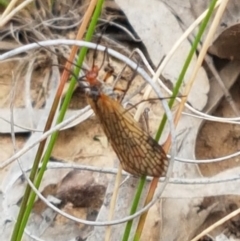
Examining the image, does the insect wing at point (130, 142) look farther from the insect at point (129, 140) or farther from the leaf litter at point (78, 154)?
the leaf litter at point (78, 154)

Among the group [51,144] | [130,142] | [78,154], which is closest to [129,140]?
[130,142]

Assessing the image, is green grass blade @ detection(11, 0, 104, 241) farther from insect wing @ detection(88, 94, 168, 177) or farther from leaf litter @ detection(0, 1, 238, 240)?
Result: leaf litter @ detection(0, 1, 238, 240)

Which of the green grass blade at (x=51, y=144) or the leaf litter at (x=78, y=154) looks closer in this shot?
the green grass blade at (x=51, y=144)

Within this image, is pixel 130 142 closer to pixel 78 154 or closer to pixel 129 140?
pixel 129 140

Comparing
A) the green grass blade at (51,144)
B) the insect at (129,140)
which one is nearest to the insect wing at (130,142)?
the insect at (129,140)

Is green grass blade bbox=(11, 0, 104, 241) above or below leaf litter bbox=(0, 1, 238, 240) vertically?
above

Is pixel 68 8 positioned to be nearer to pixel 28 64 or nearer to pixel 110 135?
pixel 28 64

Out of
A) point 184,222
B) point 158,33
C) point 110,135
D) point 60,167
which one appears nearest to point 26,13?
point 158,33

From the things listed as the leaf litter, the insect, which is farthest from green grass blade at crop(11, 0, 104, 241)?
the leaf litter
